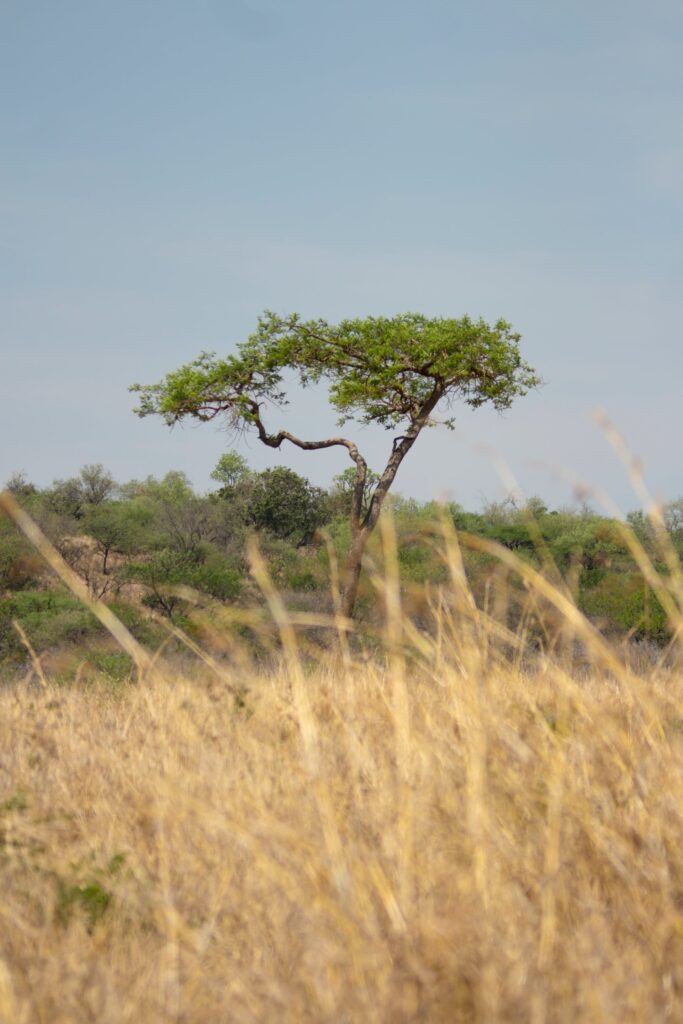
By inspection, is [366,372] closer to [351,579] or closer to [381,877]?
[351,579]

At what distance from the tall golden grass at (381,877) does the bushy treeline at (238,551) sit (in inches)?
342

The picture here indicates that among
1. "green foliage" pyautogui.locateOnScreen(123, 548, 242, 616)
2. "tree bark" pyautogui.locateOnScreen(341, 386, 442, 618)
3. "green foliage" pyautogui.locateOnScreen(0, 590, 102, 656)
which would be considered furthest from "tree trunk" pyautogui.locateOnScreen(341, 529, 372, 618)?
"green foliage" pyautogui.locateOnScreen(0, 590, 102, 656)

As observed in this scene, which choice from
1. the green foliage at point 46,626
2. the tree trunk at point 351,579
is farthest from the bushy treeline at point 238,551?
the tree trunk at point 351,579

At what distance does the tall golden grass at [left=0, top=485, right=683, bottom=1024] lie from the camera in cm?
221

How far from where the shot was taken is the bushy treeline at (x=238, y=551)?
62.3 feet

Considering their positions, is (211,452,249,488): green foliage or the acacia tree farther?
(211,452,249,488): green foliage

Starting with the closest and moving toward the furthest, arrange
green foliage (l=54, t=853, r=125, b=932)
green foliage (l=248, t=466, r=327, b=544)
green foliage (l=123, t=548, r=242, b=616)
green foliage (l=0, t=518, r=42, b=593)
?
1. green foliage (l=54, t=853, r=125, b=932)
2. green foliage (l=123, t=548, r=242, b=616)
3. green foliage (l=0, t=518, r=42, b=593)
4. green foliage (l=248, t=466, r=327, b=544)

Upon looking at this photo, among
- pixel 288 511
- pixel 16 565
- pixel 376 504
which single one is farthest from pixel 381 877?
pixel 288 511

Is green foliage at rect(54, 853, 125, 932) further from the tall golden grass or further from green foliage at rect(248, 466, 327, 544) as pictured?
green foliage at rect(248, 466, 327, 544)

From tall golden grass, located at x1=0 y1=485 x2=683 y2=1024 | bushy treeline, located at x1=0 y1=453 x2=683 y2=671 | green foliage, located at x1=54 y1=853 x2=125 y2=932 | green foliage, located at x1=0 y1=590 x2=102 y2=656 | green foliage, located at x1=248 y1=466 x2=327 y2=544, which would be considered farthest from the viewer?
green foliage, located at x1=248 y1=466 x2=327 y2=544

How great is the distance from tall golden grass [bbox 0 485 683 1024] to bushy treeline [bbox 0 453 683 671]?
8.68 meters

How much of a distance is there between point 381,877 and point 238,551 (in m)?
28.2

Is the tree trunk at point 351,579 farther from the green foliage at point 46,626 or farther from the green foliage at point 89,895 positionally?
the green foliage at point 89,895

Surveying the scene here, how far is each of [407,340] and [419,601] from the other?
6427 mm
